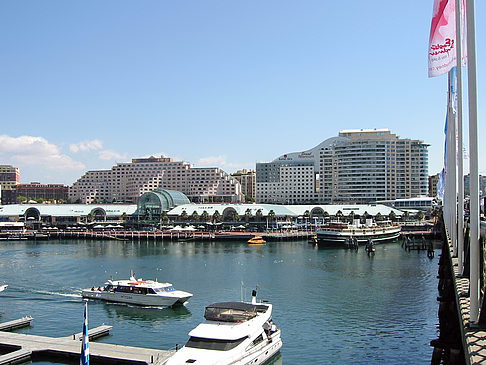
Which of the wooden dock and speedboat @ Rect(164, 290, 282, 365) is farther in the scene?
the wooden dock

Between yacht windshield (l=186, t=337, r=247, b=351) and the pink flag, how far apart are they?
15206 mm

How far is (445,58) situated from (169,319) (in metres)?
27.1

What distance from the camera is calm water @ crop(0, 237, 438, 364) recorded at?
31766 millimetres

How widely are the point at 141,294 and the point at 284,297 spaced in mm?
12130

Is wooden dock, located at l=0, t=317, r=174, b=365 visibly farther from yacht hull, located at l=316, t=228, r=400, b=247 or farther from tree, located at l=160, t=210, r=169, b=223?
tree, located at l=160, t=210, r=169, b=223

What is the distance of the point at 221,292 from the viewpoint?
47812 millimetres

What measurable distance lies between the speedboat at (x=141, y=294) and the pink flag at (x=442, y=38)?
28.7m

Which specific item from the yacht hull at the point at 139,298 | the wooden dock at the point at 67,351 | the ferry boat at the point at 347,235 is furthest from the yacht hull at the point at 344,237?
the wooden dock at the point at 67,351

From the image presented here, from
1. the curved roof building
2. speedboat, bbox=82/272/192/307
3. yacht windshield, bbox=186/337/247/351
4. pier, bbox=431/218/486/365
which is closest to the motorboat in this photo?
the curved roof building

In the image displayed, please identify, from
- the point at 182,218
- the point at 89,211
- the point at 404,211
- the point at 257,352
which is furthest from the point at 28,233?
the point at 257,352

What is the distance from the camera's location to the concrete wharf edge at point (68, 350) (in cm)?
2734

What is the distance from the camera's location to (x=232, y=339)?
25.5 metres

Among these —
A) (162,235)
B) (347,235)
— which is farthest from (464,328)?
(162,235)

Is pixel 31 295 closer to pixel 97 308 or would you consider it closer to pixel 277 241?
pixel 97 308
